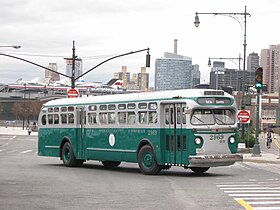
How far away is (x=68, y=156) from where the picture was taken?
2708cm

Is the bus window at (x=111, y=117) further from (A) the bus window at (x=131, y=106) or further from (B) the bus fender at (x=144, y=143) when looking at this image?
(B) the bus fender at (x=144, y=143)

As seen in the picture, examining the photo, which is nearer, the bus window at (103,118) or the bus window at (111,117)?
the bus window at (111,117)

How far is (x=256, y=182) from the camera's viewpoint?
18375 mm

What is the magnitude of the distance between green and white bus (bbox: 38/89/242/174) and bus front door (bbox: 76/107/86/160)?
0.04 meters

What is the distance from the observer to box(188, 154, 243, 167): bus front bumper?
20.3 meters

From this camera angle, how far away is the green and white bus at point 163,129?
20656 millimetres

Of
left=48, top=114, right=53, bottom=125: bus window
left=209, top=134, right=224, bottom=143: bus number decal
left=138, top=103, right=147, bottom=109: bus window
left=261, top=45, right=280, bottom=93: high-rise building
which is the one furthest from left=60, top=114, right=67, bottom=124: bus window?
left=261, top=45, right=280, bottom=93: high-rise building

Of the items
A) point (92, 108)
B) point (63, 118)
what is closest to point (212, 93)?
point (92, 108)

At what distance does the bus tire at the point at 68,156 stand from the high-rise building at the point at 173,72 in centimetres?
6960

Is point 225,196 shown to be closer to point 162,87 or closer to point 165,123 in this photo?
point 165,123

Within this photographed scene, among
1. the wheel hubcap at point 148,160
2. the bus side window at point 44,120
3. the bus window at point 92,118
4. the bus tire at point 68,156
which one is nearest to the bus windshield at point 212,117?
the wheel hubcap at point 148,160

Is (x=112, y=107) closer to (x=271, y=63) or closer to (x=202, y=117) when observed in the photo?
(x=202, y=117)

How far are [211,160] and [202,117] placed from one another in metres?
1.45

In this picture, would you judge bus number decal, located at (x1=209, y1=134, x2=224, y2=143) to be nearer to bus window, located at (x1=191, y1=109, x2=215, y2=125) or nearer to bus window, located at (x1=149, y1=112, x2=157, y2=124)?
bus window, located at (x1=191, y1=109, x2=215, y2=125)
